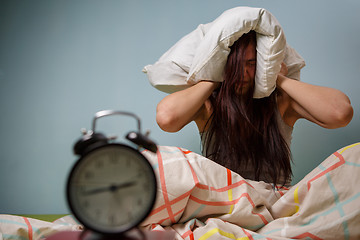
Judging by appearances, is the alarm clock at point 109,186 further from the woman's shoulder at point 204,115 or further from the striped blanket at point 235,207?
the woman's shoulder at point 204,115

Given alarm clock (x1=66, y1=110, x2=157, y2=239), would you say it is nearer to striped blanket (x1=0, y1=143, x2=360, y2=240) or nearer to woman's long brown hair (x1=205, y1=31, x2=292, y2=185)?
striped blanket (x1=0, y1=143, x2=360, y2=240)

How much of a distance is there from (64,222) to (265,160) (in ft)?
2.74

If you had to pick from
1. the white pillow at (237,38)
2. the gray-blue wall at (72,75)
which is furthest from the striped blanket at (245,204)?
the gray-blue wall at (72,75)

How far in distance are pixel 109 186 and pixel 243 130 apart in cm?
92

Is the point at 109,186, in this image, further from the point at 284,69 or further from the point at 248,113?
the point at 284,69

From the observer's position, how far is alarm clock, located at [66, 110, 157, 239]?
44 centimetres

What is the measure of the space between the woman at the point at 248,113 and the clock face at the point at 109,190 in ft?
2.54

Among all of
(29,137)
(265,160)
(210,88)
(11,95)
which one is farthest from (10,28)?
(265,160)

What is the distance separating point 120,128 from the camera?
1760 millimetres

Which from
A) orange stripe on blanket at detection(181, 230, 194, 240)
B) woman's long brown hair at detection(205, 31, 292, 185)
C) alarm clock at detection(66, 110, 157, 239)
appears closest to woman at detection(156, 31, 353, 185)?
woman's long brown hair at detection(205, 31, 292, 185)

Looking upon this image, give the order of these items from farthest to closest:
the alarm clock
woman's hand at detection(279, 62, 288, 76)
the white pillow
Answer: woman's hand at detection(279, 62, 288, 76) < the white pillow < the alarm clock

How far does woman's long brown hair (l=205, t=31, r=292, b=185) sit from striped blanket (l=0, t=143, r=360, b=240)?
15.4 inches

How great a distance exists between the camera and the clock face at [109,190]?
1.44 feet

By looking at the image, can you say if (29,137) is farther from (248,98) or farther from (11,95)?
(248,98)
